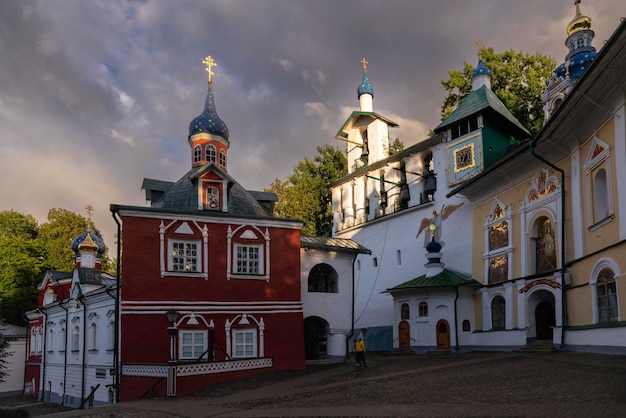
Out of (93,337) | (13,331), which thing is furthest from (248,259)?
(13,331)

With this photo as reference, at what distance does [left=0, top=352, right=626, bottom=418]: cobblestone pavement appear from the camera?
9995 millimetres

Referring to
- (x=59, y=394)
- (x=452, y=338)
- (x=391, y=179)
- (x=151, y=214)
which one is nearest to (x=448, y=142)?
(x=391, y=179)

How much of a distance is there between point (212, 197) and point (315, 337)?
823 cm

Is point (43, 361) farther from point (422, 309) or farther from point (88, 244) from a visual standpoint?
point (422, 309)

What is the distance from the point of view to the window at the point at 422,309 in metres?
27.6

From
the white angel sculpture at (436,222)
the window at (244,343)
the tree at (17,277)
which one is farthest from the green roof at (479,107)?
the tree at (17,277)

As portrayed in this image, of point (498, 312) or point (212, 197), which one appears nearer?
point (212, 197)

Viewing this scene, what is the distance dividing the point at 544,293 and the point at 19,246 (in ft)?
140

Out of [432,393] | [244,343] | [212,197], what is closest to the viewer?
[432,393]

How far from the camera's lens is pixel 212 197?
24.2 metres

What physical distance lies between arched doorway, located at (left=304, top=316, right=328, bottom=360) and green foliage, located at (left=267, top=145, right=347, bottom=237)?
1803cm

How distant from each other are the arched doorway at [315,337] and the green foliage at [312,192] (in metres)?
18.0

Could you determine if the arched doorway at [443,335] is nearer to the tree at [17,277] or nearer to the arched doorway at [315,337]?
the arched doorway at [315,337]

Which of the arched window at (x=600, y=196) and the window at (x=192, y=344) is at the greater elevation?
the arched window at (x=600, y=196)
